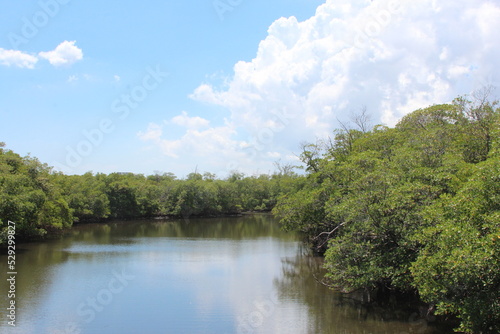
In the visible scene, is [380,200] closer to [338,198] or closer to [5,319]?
[338,198]

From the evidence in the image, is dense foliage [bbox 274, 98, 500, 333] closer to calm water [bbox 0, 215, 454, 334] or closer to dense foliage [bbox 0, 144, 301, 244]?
calm water [bbox 0, 215, 454, 334]

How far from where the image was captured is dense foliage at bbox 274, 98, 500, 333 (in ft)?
29.9

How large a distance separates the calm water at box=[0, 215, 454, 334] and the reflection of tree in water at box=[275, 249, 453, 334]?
38 millimetres

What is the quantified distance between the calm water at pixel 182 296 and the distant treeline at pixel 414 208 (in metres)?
1.55

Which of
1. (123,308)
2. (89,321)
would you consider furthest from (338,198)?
(89,321)

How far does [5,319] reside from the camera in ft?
43.3

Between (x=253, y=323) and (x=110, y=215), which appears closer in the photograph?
(x=253, y=323)

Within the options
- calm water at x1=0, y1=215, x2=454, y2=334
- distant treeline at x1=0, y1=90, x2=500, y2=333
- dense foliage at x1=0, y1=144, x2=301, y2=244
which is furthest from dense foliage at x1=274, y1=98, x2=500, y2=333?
dense foliage at x1=0, y1=144, x2=301, y2=244

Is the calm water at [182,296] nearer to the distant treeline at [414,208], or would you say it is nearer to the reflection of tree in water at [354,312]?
the reflection of tree in water at [354,312]

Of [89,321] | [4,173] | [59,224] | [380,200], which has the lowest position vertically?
[89,321]

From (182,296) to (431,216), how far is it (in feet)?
37.1

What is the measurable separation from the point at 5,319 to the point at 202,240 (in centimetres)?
2366

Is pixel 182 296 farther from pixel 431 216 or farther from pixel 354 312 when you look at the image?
pixel 431 216

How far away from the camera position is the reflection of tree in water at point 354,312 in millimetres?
12906
